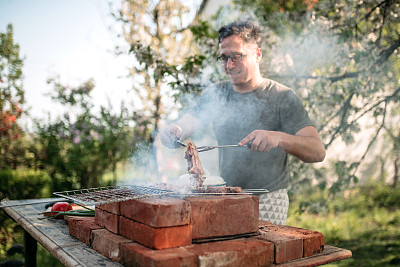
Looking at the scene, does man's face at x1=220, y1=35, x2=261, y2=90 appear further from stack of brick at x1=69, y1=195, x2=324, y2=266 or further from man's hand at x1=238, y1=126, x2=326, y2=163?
stack of brick at x1=69, y1=195, x2=324, y2=266

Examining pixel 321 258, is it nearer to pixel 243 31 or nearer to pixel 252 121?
pixel 252 121

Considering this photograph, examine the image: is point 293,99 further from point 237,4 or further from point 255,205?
A: point 237,4

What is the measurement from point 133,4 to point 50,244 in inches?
334

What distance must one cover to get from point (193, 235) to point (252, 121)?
158 centimetres

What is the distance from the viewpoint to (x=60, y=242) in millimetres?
2072

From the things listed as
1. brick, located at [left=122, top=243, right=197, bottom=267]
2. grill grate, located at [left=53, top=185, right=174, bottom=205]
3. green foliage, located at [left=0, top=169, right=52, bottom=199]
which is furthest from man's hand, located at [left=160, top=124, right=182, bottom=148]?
green foliage, located at [left=0, top=169, right=52, bottom=199]

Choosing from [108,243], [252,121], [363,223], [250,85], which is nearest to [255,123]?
[252,121]

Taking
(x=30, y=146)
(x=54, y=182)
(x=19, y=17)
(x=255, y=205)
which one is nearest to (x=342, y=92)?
(x=255, y=205)

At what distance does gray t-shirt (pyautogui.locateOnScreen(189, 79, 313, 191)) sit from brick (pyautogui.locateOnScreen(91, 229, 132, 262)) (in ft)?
4.84

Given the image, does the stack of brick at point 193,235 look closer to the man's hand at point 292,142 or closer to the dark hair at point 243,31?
the man's hand at point 292,142

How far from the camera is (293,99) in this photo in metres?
2.85

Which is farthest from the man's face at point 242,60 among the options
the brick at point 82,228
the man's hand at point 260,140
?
the brick at point 82,228

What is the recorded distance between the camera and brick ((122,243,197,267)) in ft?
4.75

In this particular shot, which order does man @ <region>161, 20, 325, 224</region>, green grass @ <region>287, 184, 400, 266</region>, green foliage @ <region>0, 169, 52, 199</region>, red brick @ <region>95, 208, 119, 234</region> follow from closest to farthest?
red brick @ <region>95, 208, 119, 234</region> < man @ <region>161, 20, 325, 224</region> < green grass @ <region>287, 184, 400, 266</region> < green foliage @ <region>0, 169, 52, 199</region>
